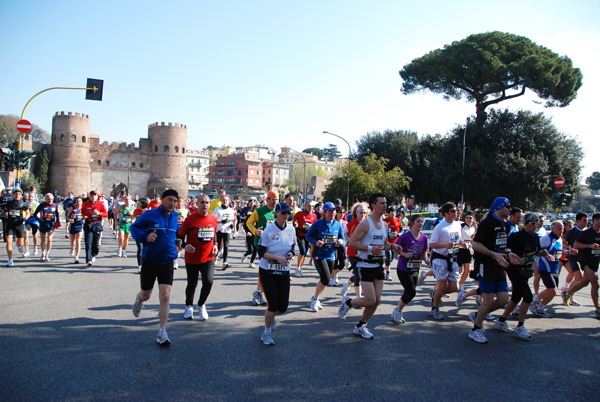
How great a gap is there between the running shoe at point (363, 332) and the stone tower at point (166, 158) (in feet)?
Answer: 256

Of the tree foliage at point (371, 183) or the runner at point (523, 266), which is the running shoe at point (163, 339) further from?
the tree foliage at point (371, 183)

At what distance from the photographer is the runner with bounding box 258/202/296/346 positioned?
521 centimetres

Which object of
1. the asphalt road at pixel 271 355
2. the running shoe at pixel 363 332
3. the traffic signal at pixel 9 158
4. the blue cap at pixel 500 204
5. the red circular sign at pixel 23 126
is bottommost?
the asphalt road at pixel 271 355

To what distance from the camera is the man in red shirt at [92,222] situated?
33.8 feet

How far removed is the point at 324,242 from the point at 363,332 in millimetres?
1878

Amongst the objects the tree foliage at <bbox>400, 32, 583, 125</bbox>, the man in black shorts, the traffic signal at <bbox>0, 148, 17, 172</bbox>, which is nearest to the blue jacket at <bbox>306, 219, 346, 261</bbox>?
the man in black shorts

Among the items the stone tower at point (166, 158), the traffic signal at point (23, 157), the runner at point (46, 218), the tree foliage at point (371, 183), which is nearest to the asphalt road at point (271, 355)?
the runner at point (46, 218)

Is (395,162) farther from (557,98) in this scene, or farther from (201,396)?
(201,396)

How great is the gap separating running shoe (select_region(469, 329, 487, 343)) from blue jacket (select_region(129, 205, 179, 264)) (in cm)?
393

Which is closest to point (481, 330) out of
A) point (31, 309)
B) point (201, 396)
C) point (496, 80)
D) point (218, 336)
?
point (218, 336)

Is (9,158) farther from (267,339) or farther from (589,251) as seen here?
(589,251)

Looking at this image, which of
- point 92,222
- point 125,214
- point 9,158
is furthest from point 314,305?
point 9,158

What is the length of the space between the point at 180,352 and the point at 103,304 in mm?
2697

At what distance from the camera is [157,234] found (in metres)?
5.32
